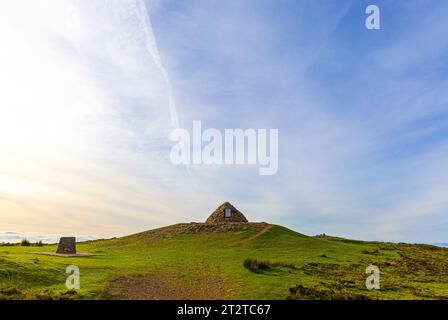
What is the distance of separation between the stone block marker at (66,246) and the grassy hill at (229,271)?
429cm

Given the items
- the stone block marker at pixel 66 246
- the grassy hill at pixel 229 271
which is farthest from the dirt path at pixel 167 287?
the stone block marker at pixel 66 246

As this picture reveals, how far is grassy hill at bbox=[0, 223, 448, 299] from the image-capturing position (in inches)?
837

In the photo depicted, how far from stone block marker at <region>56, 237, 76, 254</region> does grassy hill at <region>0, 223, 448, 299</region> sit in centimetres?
429

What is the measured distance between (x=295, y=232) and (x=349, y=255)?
40.0 feet

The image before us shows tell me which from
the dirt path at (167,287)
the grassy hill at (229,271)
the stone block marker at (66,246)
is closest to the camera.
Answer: the dirt path at (167,287)

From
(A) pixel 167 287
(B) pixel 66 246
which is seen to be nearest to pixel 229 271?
(A) pixel 167 287

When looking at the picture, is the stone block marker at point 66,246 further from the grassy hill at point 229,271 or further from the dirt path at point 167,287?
the dirt path at point 167,287

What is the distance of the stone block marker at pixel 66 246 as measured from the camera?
38.0m

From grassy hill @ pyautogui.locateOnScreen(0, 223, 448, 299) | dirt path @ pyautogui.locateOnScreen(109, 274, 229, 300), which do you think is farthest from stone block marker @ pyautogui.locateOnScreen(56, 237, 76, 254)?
dirt path @ pyautogui.locateOnScreen(109, 274, 229, 300)

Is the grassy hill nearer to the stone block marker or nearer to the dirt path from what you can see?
the dirt path

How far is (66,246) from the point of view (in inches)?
1506
